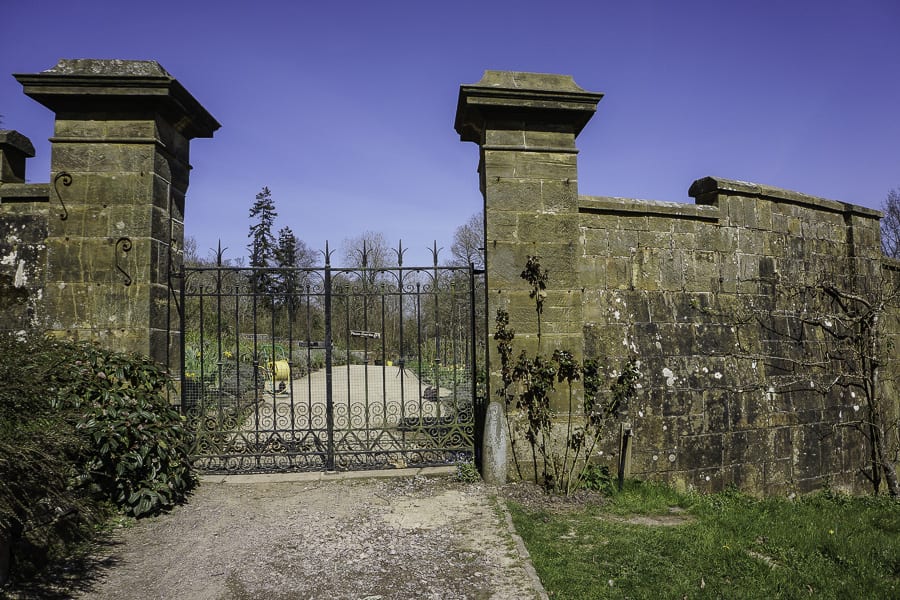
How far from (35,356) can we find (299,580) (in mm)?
2780

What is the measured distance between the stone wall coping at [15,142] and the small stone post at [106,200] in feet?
1.79

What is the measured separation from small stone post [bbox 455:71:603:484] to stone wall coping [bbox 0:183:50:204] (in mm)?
4164

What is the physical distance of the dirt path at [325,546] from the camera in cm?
343

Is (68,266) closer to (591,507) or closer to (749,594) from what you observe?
(591,507)

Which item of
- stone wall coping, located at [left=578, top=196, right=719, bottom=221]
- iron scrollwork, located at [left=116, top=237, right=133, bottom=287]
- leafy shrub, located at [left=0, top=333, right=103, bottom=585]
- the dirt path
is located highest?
stone wall coping, located at [left=578, top=196, right=719, bottom=221]

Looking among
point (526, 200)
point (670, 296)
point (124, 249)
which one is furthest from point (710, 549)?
point (124, 249)

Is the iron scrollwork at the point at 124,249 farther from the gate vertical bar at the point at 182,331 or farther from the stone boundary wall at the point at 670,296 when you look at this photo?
the stone boundary wall at the point at 670,296

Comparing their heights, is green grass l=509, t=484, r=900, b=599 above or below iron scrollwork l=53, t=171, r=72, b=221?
below

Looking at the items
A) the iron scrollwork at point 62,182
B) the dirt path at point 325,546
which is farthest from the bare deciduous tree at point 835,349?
the iron scrollwork at point 62,182

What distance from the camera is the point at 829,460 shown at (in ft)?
22.7

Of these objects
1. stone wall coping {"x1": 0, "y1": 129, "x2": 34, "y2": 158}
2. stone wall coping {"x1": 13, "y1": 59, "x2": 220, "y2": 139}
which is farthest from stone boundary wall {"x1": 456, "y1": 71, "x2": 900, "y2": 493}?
stone wall coping {"x1": 0, "y1": 129, "x2": 34, "y2": 158}

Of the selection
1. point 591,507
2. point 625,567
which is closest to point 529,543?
point 625,567

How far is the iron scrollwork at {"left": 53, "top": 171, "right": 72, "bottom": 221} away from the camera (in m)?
5.36

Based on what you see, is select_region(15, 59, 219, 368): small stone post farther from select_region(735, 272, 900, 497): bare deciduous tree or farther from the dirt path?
select_region(735, 272, 900, 497): bare deciduous tree
